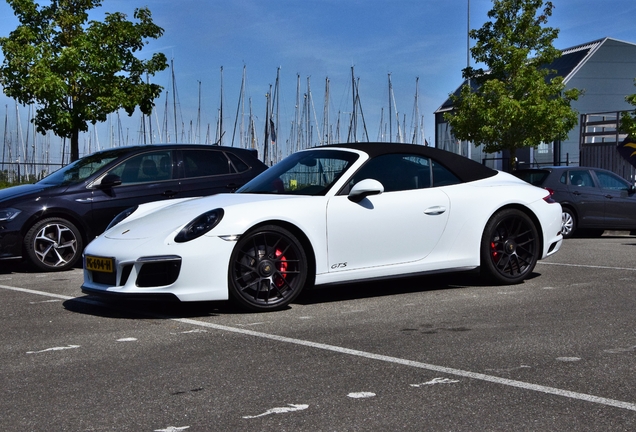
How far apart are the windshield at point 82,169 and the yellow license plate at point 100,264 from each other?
142 inches

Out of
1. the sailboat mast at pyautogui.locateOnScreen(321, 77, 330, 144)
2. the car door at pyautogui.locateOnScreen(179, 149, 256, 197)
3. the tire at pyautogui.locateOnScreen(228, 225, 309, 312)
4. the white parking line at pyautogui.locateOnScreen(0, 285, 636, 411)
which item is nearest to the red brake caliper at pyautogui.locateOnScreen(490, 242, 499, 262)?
the tire at pyautogui.locateOnScreen(228, 225, 309, 312)

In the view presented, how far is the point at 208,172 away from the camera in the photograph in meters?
10.6

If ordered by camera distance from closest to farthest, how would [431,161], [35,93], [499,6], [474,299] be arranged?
1. [474,299]
2. [431,161]
3. [35,93]
4. [499,6]

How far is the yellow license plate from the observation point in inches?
245

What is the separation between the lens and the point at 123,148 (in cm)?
1052

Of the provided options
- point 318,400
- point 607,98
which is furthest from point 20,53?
point 607,98

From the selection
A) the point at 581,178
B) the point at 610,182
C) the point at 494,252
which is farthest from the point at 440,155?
the point at 610,182

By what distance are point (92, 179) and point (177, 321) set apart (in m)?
4.39

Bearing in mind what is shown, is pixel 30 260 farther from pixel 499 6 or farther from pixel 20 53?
pixel 499 6

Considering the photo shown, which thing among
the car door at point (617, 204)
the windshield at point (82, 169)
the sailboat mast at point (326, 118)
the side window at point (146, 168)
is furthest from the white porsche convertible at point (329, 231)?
the sailboat mast at point (326, 118)

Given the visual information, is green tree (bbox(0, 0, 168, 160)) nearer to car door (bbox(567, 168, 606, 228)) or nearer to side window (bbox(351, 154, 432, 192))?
car door (bbox(567, 168, 606, 228))

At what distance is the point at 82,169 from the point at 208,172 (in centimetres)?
158

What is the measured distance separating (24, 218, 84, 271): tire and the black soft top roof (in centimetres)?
380

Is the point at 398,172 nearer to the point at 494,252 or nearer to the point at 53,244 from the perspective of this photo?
the point at 494,252
